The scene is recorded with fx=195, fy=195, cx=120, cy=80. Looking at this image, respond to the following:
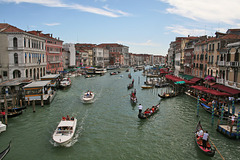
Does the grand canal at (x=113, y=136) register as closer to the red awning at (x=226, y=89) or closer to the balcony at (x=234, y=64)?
the red awning at (x=226, y=89)

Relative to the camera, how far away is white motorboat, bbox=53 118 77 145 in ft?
43.6

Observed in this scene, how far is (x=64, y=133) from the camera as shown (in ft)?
46.9

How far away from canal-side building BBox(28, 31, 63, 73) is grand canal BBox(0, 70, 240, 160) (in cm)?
3011

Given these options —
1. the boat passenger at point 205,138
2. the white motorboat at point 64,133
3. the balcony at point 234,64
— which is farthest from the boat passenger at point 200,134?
the balcony at point 234,64

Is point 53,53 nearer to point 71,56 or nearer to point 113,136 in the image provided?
point 71,56

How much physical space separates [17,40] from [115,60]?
91.3 meters

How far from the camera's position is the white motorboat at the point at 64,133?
43.6ft

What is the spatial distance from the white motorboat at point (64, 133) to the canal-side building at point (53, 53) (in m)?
35.7

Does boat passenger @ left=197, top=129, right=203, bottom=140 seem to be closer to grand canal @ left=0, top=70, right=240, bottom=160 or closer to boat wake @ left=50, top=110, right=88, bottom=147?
grand canal @ left=0, top=70, right=240, bottom=160

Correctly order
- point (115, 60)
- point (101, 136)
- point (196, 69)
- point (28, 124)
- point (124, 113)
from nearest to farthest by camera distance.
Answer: point (101, 136), point (28, 124), point (124, 113), point (196, 69), point (115, 60)

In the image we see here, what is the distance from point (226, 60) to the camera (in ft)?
78.0

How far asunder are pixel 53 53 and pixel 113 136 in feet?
142

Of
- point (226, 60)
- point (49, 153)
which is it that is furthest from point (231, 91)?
point (49, 153)

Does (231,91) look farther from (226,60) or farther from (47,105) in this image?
(47,105)
